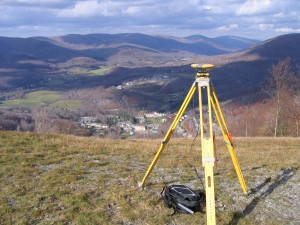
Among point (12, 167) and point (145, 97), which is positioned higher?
point (12, 167)

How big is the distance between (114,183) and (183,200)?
2708mm

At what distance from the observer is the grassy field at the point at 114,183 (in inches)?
350

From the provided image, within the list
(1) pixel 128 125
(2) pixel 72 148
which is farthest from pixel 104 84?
(2) pixel 72 148

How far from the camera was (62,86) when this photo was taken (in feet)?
632

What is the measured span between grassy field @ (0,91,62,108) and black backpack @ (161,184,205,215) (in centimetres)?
12842

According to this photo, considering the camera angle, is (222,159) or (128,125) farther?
(128,125)

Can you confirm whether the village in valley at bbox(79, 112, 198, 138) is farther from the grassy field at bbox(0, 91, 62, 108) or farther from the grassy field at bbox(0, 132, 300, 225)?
the grassy field at bbox(0, 132, 300, 225)

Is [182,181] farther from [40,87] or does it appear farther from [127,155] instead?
[40,87]

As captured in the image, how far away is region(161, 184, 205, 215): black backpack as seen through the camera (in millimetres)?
9188

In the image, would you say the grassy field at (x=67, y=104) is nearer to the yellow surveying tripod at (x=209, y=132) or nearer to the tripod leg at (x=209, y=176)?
the yellow surveying tripod at (x=209, y=132)

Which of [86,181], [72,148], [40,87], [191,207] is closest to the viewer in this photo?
[191,207]

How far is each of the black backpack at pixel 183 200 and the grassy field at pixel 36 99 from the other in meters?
128

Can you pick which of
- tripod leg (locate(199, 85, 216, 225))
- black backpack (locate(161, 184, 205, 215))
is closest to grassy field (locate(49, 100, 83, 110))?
black backpack (locate(161, 184, 205, 215))

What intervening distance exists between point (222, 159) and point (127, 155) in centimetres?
414
